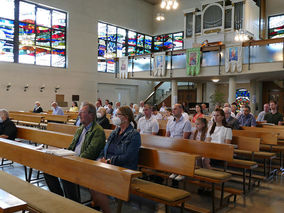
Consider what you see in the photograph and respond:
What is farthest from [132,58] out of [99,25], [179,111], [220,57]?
[179,111]

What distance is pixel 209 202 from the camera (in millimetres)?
3799

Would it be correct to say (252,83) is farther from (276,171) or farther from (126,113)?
(126,113)

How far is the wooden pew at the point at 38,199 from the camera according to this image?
7.05ft

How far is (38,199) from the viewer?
2.36 meters

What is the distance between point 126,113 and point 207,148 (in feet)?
4.55

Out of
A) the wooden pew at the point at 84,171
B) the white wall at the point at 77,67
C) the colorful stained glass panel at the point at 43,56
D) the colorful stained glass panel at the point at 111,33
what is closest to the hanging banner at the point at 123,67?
the white wall at the point at 77,67

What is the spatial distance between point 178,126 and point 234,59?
26.6 ft

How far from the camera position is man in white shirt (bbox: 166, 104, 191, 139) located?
192 inches

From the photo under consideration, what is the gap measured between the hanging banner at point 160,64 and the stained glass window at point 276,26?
716 cm

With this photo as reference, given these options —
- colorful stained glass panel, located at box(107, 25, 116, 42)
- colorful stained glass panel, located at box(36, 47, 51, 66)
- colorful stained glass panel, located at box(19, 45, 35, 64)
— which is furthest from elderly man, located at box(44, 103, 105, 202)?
colorful stained glass panel, located at box(107, 25, 116, 42)

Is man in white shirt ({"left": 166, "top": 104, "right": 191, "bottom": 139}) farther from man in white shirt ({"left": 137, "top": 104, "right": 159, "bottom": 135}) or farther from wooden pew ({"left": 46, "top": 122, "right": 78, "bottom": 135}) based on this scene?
wooden pew ({"left": 46, "top": 122, "right": 78, "bottom": 135})

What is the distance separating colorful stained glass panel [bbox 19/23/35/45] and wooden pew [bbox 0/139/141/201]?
1312 cm

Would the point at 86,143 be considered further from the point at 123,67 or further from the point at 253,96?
the point at 123,67

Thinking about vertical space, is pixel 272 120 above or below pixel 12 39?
below
